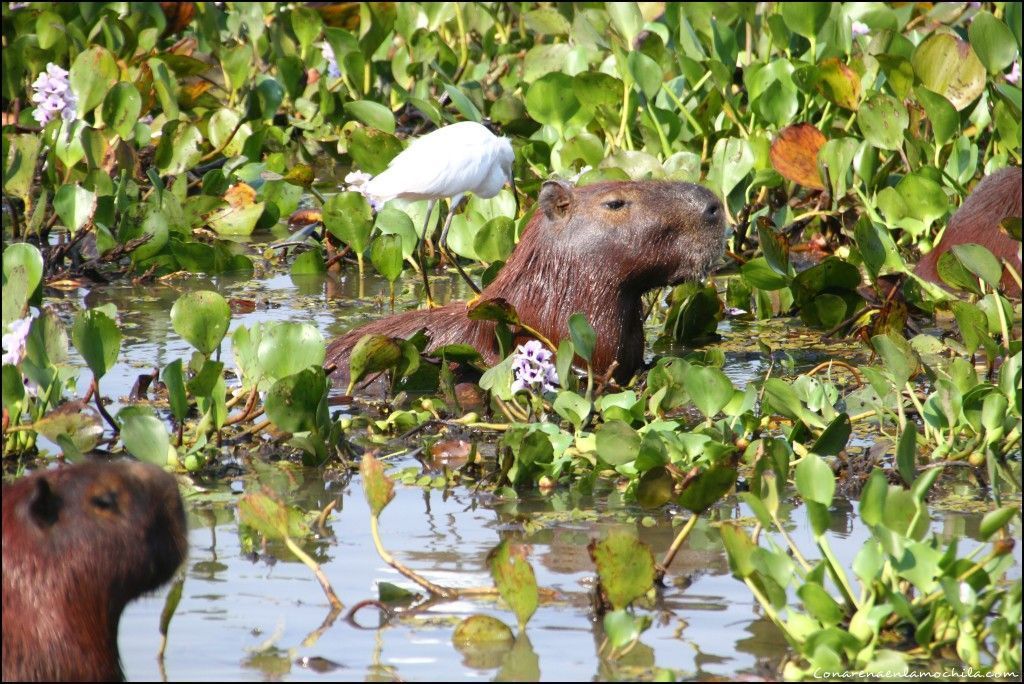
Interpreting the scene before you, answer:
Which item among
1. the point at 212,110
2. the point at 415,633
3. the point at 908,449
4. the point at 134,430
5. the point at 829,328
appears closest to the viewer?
the point at 415,633

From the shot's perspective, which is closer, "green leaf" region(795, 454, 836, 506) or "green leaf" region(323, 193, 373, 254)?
"green leaf" region(795, 454, 836, 506)

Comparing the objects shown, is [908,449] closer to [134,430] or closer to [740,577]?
[740,577]

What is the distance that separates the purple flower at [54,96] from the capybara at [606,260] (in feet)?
9.75

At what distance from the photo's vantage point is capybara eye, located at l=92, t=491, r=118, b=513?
139 inches

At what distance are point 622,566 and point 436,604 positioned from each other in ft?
1.95

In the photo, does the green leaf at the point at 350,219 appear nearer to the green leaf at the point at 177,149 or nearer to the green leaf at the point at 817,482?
the green leaf at the point at 177,149

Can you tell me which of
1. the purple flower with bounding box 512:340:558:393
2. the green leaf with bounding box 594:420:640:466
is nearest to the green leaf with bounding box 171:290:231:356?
the purple flower with bounding box 512:340:558:393

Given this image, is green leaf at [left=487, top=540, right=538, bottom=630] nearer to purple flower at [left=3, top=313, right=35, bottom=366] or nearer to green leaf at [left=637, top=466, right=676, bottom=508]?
green leaf at [left=637, top=466, right=676, bottom=508]

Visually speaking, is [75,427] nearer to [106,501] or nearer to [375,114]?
[106,501]

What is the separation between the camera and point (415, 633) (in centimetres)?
405

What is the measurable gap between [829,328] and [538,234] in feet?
5.15

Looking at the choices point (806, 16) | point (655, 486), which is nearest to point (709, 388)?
point (655, 486)

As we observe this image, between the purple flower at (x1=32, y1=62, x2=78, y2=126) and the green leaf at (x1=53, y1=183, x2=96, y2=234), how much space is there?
2.52ft

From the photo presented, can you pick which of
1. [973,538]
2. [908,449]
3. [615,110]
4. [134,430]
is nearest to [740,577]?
[908,449]
